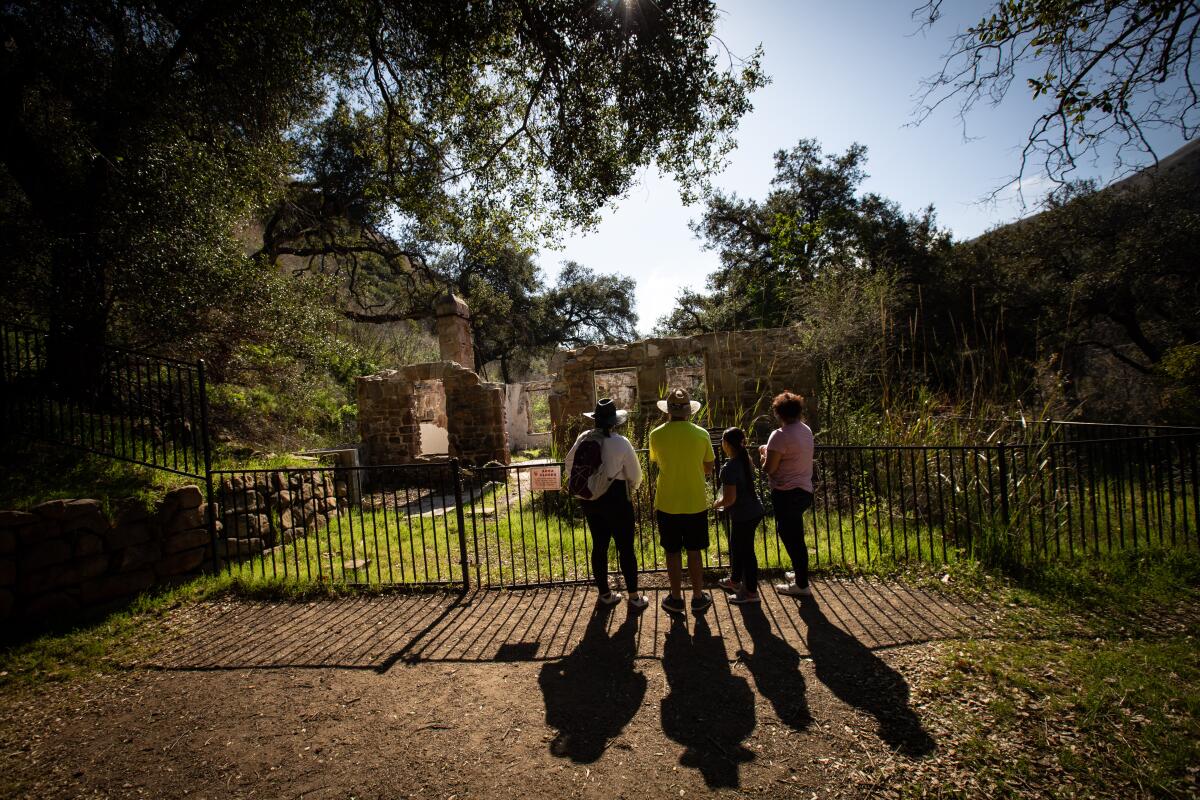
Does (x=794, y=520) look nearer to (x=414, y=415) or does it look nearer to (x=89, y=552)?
(x=89, y=552)

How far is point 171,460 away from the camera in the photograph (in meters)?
6.25

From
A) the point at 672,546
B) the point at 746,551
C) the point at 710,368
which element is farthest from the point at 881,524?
the point at 710,368

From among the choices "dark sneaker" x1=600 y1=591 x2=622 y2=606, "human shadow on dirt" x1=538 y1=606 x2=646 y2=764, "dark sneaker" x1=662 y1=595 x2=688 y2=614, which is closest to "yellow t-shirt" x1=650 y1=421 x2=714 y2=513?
"dark sneaker" x1=662 y1=595 x2=688 y2=614

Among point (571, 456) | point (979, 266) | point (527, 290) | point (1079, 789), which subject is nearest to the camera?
point (1079, 789)

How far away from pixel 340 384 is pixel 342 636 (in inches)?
515

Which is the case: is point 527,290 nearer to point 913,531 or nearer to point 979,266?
point 979,266

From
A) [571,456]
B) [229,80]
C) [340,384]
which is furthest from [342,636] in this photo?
[340,384]

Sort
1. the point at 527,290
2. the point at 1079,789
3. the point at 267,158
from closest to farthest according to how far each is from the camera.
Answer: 1. the point at 1079,789
2. the point at 267,158
3. the point at 527,290

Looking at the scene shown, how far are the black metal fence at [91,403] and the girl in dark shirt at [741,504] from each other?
502 centimetres

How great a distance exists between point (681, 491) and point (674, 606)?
96cm

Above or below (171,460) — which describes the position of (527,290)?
above

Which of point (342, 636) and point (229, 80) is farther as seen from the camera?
point (229, 80)

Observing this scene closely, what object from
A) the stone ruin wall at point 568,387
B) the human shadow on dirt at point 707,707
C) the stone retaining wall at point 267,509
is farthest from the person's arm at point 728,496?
the stone retaining wall at point 267,509

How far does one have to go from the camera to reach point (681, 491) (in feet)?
13.4
